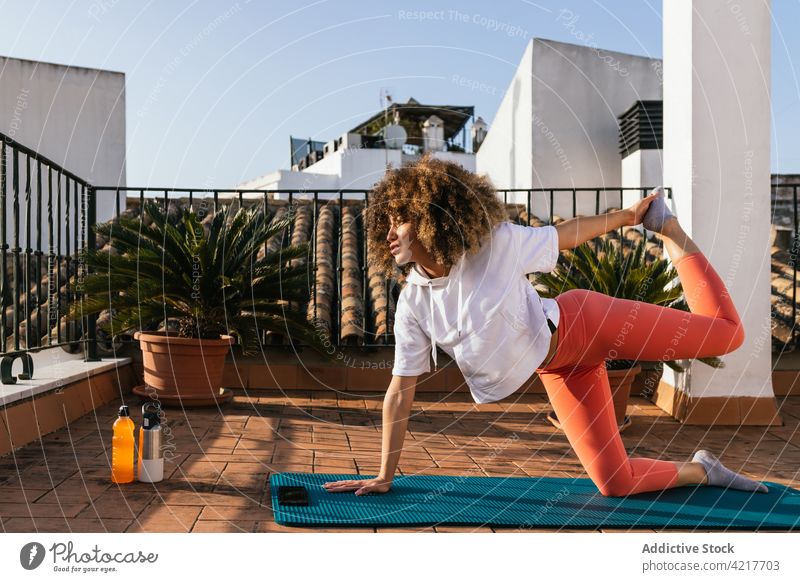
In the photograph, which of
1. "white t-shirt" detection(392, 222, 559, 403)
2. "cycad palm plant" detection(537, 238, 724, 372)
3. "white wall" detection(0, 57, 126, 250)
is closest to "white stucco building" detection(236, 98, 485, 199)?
"white wall" detection(0, 57, 126, 250)

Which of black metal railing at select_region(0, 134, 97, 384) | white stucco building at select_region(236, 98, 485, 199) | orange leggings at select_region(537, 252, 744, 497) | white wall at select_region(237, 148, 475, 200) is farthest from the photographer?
white wall at select_region(237, 148, 475, 200)

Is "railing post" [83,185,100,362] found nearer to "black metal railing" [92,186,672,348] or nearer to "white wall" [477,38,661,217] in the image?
"black metal railing" [92,186,672,348]

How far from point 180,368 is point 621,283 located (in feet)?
9.52

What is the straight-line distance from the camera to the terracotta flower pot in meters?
4.91

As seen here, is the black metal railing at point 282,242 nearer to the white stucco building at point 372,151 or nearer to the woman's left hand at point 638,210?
the woman's left hand at point 638,210

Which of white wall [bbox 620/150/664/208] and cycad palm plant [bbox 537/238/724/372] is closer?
cycad palm plant [bbox 537/238/724/372]

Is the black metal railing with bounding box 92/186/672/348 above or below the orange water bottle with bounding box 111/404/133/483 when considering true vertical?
above

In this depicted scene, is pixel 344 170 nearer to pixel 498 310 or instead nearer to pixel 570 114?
pixel 570 114

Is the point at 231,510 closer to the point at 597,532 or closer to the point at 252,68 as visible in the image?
the point at 597,532

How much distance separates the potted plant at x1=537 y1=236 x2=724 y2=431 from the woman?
193cm

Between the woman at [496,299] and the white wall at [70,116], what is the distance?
9.20 metres

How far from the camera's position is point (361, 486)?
9.87 feet

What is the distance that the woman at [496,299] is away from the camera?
2.56 m

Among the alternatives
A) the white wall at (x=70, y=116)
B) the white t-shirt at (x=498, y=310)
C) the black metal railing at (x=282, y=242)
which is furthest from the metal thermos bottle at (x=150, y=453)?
the white wall at (x=70, y=116)
